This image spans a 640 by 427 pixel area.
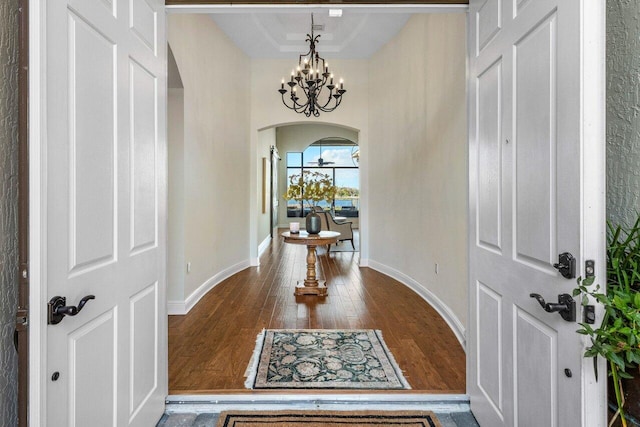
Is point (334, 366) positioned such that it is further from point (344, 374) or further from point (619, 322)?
point (619, 322)

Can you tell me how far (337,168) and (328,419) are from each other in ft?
40.9

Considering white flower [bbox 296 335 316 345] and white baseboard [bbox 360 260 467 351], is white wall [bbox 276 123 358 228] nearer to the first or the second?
white baseboard [bbox 360 260 467 351]

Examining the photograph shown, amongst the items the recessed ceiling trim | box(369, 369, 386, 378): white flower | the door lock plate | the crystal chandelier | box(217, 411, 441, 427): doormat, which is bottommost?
box(217, 411, 441, 427): doormat

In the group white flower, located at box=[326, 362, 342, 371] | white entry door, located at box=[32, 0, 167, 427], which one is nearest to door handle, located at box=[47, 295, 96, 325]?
white entry door, located at box=[32, 0, 167, 427]

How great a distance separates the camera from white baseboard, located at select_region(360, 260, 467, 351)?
2.98 meters

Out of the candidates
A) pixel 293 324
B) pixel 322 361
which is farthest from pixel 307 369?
pixel 293 324

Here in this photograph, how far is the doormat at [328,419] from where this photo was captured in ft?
6.23

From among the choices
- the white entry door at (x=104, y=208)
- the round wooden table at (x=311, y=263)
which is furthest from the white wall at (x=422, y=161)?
the white entry door at (x=104, y=208)

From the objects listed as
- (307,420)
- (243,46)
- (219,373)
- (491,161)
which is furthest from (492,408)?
(243,46)

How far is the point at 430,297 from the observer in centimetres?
393

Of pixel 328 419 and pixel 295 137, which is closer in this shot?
pixel 328 419

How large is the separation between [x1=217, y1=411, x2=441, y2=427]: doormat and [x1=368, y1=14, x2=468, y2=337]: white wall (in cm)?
121

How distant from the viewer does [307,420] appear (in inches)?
75.6

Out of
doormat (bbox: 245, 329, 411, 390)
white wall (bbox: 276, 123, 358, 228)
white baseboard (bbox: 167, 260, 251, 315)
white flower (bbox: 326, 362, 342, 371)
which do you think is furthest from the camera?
white wall (bbox: 276, 123, 358, 228)
